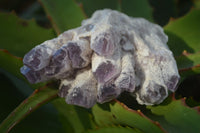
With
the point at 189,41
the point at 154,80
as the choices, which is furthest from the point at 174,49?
the point at 154,80

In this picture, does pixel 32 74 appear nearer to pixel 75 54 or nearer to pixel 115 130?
pixel 75 54

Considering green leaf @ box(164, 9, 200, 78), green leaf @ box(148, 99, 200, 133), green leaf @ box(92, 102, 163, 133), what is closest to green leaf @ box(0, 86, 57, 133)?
green leaf @ box(92, 102, 163, 133)

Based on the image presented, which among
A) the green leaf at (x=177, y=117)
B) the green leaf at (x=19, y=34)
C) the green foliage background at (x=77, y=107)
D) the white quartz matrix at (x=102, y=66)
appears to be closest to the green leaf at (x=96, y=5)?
the green foliage background at (x=77, y=107)

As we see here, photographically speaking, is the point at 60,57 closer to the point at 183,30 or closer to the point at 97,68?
the point at 97,68

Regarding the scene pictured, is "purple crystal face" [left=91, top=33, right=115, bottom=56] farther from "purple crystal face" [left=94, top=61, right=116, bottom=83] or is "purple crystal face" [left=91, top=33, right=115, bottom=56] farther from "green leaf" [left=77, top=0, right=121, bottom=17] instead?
"green leaf" [left=77, top=0, right=121, bottom=17]

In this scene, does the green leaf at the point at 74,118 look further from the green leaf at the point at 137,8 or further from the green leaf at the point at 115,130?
the green leaf at the point at 137,8

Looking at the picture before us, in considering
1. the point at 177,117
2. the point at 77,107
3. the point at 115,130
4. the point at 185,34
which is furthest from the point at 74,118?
the point at 185,34

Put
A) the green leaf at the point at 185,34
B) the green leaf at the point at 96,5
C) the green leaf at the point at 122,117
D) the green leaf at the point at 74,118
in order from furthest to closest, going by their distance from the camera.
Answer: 1. the green leaf at the point at 96,5
2. the green leaf at the point at 185,34
3. the green leaf at the point at 74,118
4. the green leaf at the point at 122,117

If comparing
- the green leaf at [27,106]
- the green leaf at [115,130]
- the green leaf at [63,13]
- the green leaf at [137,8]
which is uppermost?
the green leaf at [63,13]
